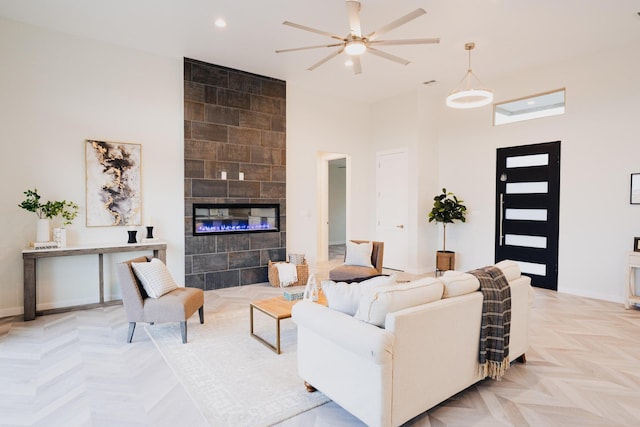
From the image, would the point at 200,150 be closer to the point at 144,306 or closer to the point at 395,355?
the point at 144,306

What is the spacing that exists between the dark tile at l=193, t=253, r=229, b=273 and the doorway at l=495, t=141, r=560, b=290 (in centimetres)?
476

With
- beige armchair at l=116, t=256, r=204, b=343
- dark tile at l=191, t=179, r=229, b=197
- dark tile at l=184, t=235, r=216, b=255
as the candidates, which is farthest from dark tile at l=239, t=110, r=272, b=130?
beige armchair at l=116, t=256, r=204, b=343

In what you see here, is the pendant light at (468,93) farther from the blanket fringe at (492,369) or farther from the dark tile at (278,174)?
the blanket fringe at (492,369)

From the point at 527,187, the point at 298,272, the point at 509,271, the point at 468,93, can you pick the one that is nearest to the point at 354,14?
the point at 468,93

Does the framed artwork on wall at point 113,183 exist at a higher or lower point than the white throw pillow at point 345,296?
higher

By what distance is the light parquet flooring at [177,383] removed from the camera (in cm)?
227

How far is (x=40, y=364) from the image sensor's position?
9.82ft

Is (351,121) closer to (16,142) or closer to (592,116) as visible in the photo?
(592,116)

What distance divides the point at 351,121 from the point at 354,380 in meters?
6.15

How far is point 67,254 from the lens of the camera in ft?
13.9

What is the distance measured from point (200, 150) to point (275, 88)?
182 cm

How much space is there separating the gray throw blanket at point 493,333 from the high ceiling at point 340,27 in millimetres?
3059

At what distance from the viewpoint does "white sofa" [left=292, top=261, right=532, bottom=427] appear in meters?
1.95

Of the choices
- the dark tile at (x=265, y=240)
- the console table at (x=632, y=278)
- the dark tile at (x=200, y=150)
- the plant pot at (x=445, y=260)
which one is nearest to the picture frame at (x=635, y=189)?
the console table at (x=632, y=278)
